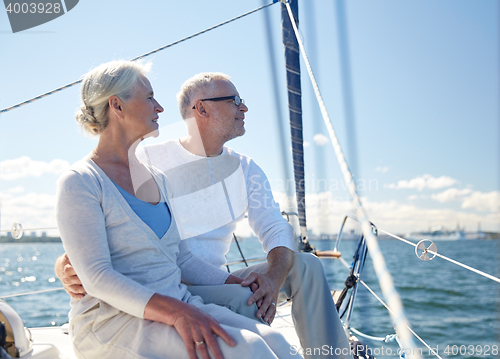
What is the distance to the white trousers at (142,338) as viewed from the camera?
2.64 ft

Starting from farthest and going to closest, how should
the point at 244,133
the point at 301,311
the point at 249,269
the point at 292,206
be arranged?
the point at 244,133 → the point at 249,269 → the point at 301,311 → the point at 292,206

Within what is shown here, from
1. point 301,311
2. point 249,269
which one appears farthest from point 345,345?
point 249,269

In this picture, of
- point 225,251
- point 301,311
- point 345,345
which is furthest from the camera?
point 225,251

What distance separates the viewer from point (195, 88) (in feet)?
5.62

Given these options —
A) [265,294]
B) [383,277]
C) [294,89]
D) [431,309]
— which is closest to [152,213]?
[265,294]

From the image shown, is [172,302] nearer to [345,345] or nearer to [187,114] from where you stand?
[345,345]

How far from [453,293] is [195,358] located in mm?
20017

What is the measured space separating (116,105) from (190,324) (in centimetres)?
58

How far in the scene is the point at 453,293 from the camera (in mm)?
17953

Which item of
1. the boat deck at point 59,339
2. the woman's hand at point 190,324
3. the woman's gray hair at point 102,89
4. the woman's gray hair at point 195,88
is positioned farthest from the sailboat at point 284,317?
the woman's gray hair at point 102,89

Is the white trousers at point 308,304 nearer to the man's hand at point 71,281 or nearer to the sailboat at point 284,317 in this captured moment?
the sailboat at point 284,317

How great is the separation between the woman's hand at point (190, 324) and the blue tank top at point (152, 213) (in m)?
0.21

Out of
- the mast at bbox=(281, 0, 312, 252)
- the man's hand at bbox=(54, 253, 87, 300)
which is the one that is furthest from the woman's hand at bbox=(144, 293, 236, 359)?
the mast at bbox=(281, 0, 312, 252)

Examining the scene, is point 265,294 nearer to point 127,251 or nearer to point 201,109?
point 127,251
